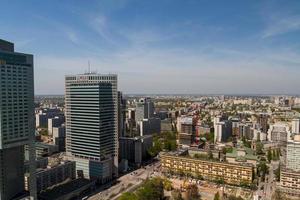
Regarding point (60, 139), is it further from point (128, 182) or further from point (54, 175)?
point (128, 182)

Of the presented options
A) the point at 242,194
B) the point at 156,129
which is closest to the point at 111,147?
the point at 242,194

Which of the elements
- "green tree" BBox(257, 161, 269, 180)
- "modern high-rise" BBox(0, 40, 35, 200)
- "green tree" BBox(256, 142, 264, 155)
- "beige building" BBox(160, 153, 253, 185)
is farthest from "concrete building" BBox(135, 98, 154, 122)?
"modern high-rise" BBox(0, 40, 35, 200)

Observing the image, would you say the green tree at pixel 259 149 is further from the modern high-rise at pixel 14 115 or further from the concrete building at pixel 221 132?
the modern high-rise at pixel 14 115

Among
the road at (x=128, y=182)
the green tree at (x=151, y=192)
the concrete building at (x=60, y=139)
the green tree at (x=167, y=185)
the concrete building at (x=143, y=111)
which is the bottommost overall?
the road at (x=128, y=182)

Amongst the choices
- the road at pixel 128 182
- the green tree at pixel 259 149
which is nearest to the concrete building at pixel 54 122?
the road at pixel 128 182

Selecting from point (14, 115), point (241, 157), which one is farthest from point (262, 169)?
point (14, 115)

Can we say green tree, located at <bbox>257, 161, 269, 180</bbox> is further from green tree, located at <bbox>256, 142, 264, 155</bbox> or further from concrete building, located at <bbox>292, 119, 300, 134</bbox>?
concrete building, located at <bbox>292, 119, 300, 134</bbox>
